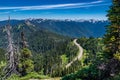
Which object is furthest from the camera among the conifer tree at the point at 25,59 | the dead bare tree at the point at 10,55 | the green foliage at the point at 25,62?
the green foliage at the point at 25,62

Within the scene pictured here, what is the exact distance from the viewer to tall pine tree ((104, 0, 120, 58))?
43.5 metres

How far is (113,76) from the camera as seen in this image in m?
42.7

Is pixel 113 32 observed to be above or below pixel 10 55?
above

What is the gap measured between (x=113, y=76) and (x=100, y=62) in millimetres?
4173

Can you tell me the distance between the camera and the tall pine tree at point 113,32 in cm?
4346

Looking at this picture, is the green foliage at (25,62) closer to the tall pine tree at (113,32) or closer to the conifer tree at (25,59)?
the conifer tree at (25,59)

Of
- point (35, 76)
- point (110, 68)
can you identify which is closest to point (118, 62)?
point (110, 68)

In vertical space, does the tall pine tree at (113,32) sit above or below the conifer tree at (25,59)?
above

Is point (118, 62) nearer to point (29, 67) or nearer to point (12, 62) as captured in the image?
point (12, 62)

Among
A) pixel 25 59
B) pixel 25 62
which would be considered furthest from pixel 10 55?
pixel 25 62

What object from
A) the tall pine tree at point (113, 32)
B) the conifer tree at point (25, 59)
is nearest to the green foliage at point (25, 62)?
the conifer tree at point (25, 59)

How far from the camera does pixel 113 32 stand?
43.9m

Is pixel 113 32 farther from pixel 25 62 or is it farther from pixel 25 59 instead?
pixel 25 62

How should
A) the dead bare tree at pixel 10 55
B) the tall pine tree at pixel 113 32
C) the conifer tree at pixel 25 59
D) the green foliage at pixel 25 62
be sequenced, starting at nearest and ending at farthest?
the dead bare tree at pixel 10 55 → the tall pine tree at pixel 113 32 → the conifer tree at pixel 25 59 → the green foliage at pixel 25 62
